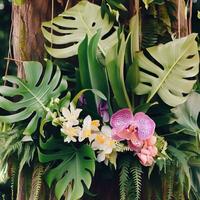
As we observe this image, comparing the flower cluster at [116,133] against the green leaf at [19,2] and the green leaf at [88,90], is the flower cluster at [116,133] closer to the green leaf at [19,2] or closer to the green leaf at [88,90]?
→ the green leaf at [88,90]

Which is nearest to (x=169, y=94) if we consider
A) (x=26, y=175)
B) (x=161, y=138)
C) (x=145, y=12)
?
(x=161, y=138)

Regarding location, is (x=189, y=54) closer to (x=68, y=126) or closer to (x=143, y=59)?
(x=143, y=59)

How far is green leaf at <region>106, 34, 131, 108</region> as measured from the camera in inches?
41.4

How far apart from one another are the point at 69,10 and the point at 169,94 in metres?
0.28

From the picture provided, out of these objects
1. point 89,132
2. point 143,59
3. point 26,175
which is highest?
point 143,59

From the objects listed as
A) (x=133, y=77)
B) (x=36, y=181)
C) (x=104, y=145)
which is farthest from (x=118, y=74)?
(x=36, y=181)

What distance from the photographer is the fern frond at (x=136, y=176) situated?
1.03 metres

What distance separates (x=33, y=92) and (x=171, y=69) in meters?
0.28

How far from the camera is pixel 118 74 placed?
105 centimetres

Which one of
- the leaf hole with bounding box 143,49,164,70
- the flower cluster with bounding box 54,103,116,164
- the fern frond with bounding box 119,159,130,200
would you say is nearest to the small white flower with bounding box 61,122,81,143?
the flower cluster with bounding box 54,103,116,164

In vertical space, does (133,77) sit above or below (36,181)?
above

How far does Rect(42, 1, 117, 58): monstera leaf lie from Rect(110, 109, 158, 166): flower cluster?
185mm

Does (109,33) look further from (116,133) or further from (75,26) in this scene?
(116,133)

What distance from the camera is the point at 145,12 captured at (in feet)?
3.80
